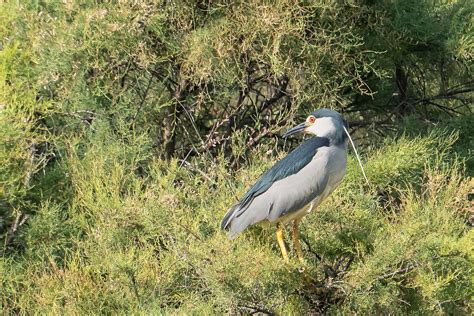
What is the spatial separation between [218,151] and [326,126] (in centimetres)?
146

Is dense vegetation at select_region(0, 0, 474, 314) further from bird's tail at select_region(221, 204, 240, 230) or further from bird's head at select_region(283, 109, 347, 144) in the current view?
bird's head at select_region(283, 109, 347, 144)

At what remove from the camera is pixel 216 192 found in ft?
19.2

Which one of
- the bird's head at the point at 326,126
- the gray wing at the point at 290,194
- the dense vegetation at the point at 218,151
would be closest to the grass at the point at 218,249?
the dense vegetation at the point at 218,151

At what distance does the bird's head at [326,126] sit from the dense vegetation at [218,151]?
34 centimetres

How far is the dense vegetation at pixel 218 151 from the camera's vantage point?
516 centimetres

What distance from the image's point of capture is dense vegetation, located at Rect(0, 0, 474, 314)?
16.9 ft

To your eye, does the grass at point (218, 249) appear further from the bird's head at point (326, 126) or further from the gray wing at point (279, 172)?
the bird's head at point (326, 126)

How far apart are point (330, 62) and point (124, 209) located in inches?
81.0

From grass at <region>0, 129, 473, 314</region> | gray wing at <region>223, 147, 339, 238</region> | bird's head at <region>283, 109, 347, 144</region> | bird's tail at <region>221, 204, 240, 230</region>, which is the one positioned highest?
bird's head at <region>283, 109, 347, 144</region>

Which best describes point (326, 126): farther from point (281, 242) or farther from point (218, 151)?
point (218, 151)

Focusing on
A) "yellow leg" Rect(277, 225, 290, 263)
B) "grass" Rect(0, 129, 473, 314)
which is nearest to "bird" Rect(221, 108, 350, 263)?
"yellow leg" Rect(277, 225, 290, 263)

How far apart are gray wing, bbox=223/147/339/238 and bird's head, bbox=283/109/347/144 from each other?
115mm

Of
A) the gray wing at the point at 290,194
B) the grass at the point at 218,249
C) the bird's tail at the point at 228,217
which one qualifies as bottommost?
the grass at the point at 218,249

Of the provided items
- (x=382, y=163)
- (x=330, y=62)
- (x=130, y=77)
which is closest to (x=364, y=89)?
(x=330, y=62)
